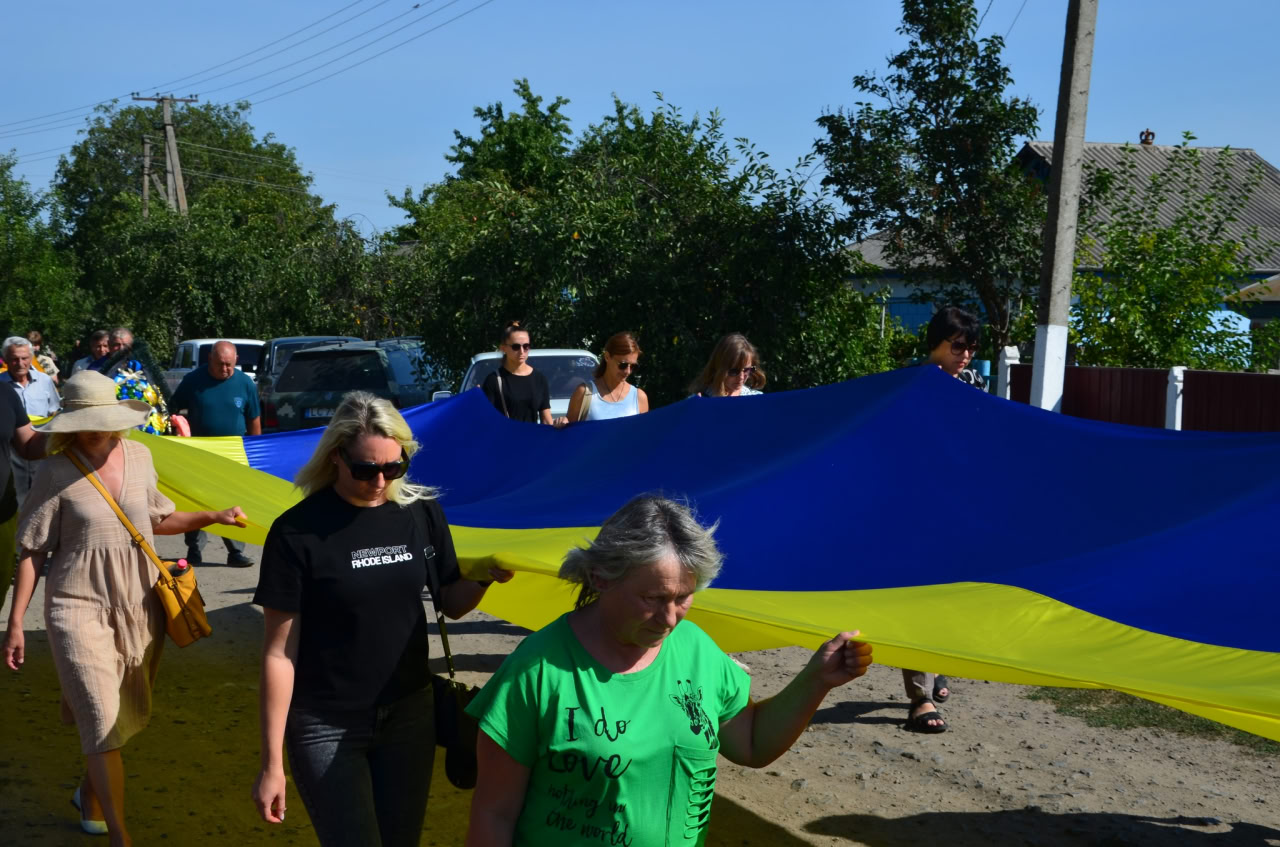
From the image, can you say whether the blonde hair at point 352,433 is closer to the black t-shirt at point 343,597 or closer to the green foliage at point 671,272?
the black t-shirt at point 343,597

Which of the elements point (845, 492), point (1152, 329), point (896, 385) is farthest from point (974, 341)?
point (1152, 329)

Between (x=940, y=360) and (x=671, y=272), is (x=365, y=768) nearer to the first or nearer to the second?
(x=940, y=360)

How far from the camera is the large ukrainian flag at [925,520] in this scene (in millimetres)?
3512

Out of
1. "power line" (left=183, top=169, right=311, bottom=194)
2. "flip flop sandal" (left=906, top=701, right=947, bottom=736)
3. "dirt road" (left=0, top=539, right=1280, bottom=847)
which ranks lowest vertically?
"dirt road" (left=0, top=539, right=1280, bottom=847)

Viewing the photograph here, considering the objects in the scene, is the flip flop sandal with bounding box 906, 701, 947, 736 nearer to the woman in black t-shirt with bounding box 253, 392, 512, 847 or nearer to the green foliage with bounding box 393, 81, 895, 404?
the woman in black t-shirt with bounding box 253, 392, 512, 847

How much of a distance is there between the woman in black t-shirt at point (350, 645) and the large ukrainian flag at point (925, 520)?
545 millimetres

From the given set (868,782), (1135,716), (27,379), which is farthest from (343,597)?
(27,379)

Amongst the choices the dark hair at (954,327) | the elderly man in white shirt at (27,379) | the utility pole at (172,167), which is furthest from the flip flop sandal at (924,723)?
the utility pole at (172,167)

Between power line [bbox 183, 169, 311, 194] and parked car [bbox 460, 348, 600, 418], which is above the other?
power line [bbox 183, 169, 311, 194]

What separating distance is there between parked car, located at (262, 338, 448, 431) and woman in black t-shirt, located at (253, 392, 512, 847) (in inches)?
509

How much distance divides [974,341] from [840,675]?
3914mm

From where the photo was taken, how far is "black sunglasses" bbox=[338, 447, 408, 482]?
3609 mm

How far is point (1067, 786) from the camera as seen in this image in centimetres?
586

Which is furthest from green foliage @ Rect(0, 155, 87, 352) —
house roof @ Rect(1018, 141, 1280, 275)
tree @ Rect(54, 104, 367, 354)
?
house roof @ Rect(1018, 141, 1280, 275)
